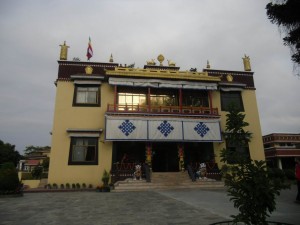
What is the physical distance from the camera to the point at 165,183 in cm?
1675

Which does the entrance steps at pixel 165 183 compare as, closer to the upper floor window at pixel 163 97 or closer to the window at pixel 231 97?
the upper floor window at pixel 163 97

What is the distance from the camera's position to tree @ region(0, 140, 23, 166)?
153 feet

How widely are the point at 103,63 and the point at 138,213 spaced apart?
15.5m

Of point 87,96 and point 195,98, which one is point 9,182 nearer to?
point 87,96

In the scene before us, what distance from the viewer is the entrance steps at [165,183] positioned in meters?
16.0

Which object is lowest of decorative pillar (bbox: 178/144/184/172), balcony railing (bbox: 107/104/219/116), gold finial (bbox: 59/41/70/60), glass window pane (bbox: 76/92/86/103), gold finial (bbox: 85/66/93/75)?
decorative pillar (bbox: 178/144/184/172)

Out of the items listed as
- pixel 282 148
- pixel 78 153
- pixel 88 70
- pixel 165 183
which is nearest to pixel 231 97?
pixel 165 183

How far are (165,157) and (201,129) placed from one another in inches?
166

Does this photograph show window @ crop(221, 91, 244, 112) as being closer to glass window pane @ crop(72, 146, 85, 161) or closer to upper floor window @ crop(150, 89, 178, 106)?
upper floor window @ crop(150, 89, 178, 106)

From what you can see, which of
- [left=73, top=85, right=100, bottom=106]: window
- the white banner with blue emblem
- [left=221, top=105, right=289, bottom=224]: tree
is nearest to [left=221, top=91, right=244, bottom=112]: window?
the white banner with blue emblem

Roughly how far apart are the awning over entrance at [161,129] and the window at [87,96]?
8.29 ft

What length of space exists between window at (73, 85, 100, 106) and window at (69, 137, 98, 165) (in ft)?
9.97

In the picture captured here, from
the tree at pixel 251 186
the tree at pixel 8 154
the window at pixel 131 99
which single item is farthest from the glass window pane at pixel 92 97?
the tree at pixel 8 154

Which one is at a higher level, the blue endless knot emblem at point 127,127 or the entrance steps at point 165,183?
the blue endless knot emblem at point 127,127
